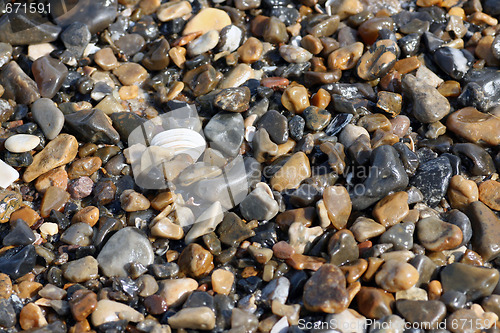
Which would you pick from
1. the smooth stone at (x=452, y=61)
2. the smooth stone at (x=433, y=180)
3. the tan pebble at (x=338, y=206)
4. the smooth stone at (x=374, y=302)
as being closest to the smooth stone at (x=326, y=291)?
the smooth stone at (x=374, y=302)

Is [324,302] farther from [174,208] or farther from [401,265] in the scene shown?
[174,208]

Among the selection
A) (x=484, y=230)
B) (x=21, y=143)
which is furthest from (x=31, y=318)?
(x=484, y=230)

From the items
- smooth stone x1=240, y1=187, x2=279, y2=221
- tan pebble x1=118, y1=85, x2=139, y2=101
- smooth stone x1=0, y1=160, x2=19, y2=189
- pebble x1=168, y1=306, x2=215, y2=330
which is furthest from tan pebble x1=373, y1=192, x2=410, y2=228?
smooth stone x1=0, y1=160, x2=19, y2=189

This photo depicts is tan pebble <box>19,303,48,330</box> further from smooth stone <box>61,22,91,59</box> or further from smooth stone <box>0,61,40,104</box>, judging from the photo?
smooth stone <box>61,22,91,59</box>

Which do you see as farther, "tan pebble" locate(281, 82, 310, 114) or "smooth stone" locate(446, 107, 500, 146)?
"tan pebble" locate(281, 82, 310, 114)

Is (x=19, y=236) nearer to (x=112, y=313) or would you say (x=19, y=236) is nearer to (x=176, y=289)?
(x=112, y=313)

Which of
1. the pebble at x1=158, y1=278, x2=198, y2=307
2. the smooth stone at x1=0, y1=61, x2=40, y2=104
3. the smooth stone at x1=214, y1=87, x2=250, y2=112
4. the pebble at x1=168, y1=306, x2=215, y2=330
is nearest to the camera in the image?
the pebble at x1=168, y1=306, x2=215, y2=330
